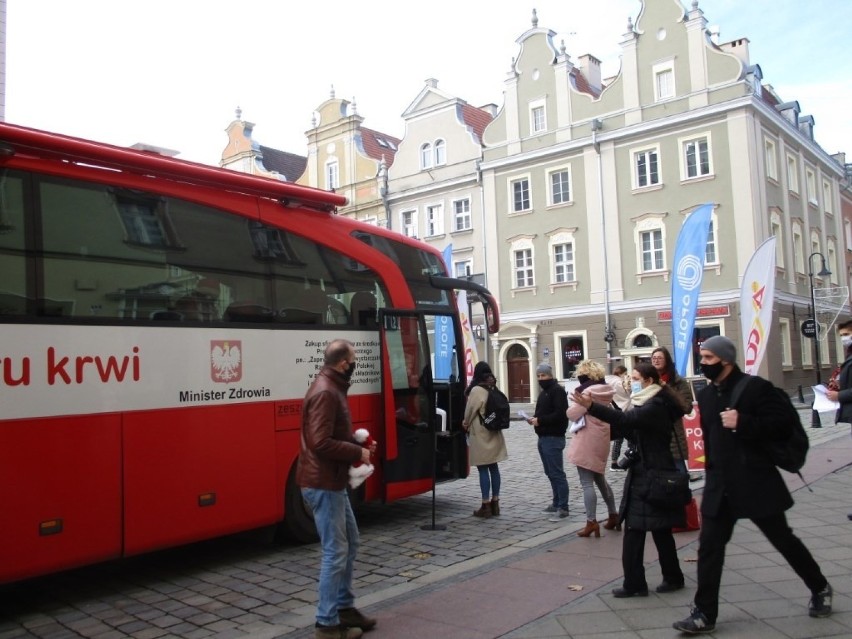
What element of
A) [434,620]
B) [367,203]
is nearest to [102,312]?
[434,620]

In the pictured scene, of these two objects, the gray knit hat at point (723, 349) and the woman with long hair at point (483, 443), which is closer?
the gray knit hat at point (723, 349)

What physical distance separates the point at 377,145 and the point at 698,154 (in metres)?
19.2

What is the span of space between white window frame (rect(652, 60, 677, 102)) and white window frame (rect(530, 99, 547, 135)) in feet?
16.9

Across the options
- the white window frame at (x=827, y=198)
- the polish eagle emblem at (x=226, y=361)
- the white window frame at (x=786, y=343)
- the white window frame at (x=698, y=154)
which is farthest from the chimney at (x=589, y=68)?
the polish eagle emblem at (x=226, y=361)

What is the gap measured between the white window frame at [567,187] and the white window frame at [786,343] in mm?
9931

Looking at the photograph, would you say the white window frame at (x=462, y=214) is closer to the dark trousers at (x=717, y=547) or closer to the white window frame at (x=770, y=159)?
the white window frame at (x=770, y=159)

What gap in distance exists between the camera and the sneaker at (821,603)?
16.5ft

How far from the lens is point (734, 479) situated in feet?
15.8

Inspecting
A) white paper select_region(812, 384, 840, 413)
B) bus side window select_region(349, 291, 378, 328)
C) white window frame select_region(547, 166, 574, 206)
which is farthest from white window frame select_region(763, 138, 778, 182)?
bus side window select_region(349, 291, 378, 328)

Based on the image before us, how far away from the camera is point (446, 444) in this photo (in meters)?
9.75

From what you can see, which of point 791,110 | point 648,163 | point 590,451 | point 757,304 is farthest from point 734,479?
point 791,110

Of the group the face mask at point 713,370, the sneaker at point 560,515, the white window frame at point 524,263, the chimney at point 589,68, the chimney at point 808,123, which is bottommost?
the sneaker at point 560,515

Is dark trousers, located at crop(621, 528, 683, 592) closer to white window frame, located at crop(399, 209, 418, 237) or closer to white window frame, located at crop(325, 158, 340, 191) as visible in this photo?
white window frame, located at crop(399, 209, 418, 237)

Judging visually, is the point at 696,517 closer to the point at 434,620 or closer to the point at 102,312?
the point at 434,620
